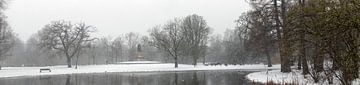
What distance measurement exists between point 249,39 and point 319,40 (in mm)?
22865

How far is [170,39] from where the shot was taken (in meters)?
67.6

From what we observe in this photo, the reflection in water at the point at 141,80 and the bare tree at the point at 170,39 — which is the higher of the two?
the bare tree at the point at 170,39

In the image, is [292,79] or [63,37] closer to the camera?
[292,79]

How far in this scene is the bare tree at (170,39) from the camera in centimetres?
6453

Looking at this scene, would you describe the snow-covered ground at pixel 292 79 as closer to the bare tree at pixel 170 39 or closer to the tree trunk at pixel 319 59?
the tree trunk at pixel 319 59

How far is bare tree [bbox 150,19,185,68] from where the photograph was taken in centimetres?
6453

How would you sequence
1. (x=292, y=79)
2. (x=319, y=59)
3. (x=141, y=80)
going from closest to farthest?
(x=319, y=59) → (x=292, y=79) → (x=141, y=80)

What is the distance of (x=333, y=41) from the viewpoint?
41.4ft

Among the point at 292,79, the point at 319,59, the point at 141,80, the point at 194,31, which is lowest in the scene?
the point at 141,80

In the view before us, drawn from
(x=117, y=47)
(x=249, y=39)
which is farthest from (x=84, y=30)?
(x=117, y=47)

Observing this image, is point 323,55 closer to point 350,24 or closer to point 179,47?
point 350,24

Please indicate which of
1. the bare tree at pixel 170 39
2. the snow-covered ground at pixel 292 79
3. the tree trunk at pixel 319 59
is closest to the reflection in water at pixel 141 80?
the snow-covered ground at pixel 292 79

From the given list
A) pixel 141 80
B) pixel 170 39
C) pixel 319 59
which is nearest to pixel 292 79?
pixel 319 59

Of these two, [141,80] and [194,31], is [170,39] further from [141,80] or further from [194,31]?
[141,80]
